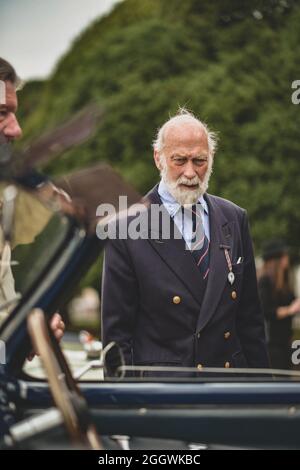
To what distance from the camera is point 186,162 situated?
3.36m

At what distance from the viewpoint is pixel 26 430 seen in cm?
218

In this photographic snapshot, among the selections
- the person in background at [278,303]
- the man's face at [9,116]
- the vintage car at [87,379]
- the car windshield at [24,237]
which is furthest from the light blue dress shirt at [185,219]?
the person in background at [278,303]

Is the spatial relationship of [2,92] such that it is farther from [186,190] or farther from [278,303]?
[278,303]

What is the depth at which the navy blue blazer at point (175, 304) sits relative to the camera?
3.19 metres

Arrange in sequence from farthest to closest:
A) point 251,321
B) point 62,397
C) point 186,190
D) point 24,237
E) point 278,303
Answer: point 278,303 < point 251,321 < point 186,190 < point 24,237 < point 62,397

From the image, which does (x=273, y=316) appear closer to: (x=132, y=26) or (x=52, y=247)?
(x=52, y=247)

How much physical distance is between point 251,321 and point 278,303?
479 cm

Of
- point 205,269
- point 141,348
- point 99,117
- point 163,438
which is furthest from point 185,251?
point 99,117

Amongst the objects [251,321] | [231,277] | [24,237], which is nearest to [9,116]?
[24,237]

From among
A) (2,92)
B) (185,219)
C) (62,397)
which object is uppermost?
(2,92)

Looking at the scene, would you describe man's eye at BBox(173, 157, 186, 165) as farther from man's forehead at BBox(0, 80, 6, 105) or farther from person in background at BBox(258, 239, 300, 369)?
person in background at BBox(258, 239, 300, 369)

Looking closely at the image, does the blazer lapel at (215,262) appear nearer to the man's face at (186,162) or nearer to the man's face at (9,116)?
the man's face at (186,162)

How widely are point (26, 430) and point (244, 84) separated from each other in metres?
16.7

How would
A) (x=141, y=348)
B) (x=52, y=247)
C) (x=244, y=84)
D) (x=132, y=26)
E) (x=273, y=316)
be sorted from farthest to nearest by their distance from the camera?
(x=132, y=26)
(x=244, y=84)
(x=273, y=316)
(x=141, y=348)
(x=52, y=247)
